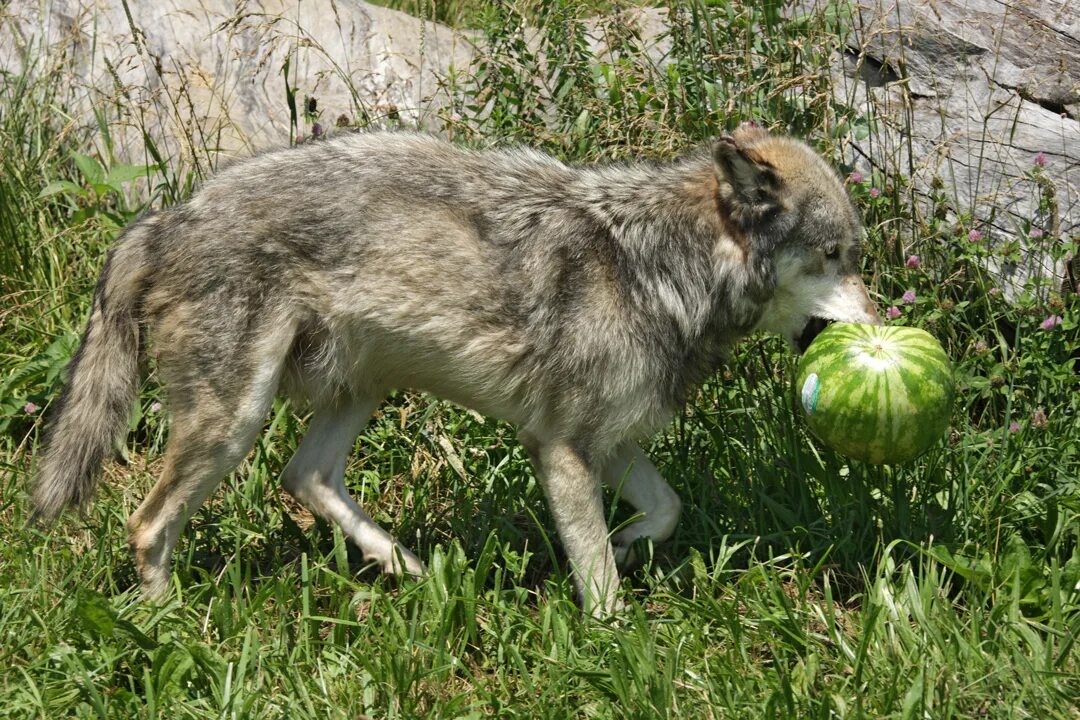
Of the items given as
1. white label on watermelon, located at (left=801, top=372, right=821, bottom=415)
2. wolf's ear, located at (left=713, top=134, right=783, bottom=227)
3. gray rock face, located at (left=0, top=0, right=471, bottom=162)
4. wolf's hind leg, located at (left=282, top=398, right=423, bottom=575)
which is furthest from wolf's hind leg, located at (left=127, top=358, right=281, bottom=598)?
gray rock face, located at (left=0, top=0, right=471, bottom=162)

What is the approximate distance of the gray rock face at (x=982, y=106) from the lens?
5.10m

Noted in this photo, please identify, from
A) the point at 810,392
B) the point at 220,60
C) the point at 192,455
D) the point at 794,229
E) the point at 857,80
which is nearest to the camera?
the point at 810,392

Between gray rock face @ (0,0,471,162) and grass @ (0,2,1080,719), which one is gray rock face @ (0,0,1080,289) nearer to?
gray rock face @ (0,0,471,162)

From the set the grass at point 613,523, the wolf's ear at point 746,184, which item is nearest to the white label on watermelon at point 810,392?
the grass at point 613,523

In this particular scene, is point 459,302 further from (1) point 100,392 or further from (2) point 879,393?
(2) point 879,393

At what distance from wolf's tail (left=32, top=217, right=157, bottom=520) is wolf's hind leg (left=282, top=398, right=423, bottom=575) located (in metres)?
0.74

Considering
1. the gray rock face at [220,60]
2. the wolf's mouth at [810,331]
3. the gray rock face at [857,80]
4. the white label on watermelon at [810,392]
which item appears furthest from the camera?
the gray rock face at [220,60]

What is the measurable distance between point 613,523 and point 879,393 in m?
1.34

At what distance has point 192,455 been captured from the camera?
4.07 metres

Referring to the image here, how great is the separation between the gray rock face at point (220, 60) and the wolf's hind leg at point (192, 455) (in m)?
2.63

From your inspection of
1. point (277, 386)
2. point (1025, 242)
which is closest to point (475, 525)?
point (277, 386)

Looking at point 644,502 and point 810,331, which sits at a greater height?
point 810,331

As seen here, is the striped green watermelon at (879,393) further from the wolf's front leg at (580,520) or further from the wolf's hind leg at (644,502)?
the wolf's front leg at (580,520)

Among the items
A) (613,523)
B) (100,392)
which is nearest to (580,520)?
(613,523)
